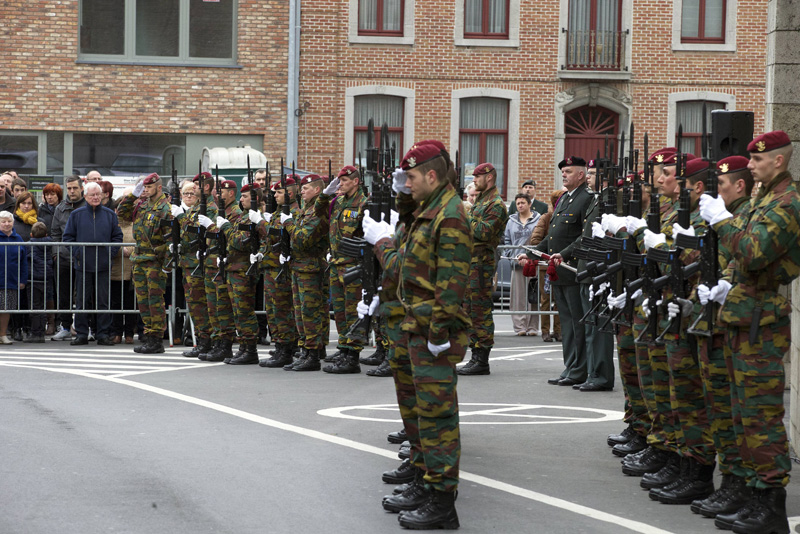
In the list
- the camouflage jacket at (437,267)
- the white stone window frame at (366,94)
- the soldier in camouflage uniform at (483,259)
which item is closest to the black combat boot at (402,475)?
the camouflage jacket at (437,267)

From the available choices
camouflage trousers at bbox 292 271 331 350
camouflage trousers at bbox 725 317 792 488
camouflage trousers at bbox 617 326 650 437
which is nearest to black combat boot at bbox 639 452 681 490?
camouflage trousers at bbox 617 326 650 437

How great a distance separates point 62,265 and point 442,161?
34.5 ft

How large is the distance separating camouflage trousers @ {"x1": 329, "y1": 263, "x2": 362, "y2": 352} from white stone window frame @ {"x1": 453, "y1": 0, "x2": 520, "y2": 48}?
50.6 feet

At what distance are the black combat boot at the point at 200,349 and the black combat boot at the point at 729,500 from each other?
874 centimetres

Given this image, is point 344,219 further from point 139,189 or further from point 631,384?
point 631,384

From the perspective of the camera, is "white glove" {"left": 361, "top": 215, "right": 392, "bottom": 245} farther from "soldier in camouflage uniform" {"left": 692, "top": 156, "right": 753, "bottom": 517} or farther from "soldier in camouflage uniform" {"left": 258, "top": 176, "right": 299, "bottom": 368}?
"soldier in camouflage uniform" {"left": 258, "top": 176, "right": 299, "bottom": 368}

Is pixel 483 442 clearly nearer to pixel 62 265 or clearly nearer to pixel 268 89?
pixel 62 265

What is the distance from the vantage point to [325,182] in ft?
49.2

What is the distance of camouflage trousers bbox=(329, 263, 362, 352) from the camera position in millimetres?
13578

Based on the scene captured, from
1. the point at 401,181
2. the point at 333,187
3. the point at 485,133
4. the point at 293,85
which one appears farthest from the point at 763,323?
the point at 485,133

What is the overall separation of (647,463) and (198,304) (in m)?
7.92

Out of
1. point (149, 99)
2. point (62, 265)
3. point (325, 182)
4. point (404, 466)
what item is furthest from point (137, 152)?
point (404, 466)

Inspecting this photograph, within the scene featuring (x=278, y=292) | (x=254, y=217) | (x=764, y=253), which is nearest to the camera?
(x=764, y=253)

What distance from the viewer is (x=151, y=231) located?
50.6 feet
